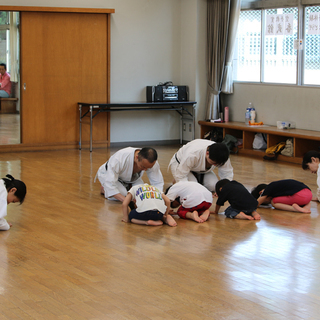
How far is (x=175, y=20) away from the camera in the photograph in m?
9.18

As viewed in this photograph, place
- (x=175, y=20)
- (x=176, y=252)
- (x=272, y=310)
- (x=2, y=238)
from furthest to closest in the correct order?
(x=175, y=20), (x=2, y=238), (x=176, y=252), (x=272, y=310)

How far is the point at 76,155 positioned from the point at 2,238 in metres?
4.20

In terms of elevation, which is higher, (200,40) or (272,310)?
(200,40)

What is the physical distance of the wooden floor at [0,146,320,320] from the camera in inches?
102

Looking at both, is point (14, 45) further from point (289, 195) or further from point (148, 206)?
point (289, 195)

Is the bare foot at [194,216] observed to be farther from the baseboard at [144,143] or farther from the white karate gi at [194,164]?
the baseboard at [144,143]

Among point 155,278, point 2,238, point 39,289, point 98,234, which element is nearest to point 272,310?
point 155,278

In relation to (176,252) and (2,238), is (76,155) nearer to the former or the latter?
(2,238)

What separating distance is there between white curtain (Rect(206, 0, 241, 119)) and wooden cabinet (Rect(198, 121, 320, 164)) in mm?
468

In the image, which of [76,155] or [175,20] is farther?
[175,20]

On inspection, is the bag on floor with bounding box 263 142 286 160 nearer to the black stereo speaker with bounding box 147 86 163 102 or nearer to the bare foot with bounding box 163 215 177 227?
the black stereo speaker with bounding box 147 86 163 102

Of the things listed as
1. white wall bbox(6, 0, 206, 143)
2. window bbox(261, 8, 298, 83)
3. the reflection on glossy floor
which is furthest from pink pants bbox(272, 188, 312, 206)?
the reflection on glossy floor

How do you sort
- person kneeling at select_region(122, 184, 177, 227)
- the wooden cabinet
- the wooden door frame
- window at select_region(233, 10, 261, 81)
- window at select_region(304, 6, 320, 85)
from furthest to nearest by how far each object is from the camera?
window at select_region(233, 10, 261, 81), the wooden door frame, window at select_region(304, 6, 320, 85), the wooden cabinet, person kneeling at select_region(122, 184, 177, 227)

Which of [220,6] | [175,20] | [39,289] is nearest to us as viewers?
[39,289]
